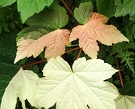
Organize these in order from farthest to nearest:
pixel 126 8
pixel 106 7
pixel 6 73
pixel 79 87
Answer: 1. pixel 6 73
2. pixel 106 7
3. pixel 126 8
4. pixel 79 87

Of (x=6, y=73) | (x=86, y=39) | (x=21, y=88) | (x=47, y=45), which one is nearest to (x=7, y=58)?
(x=6, y=73)

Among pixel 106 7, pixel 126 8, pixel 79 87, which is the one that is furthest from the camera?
pixel 106 7

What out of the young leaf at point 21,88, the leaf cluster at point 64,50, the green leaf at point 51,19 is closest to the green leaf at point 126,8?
the leaf cluster at point 64,50

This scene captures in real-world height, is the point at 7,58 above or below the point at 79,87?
above

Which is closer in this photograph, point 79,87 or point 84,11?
point 79,87

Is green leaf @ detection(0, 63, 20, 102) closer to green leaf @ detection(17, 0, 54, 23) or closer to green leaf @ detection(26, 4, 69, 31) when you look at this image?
green leaf @ detection(26, 4, 69, 31)

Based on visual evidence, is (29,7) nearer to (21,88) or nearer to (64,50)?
(64,50)

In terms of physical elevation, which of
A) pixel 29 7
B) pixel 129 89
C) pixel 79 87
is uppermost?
pixel 29 7

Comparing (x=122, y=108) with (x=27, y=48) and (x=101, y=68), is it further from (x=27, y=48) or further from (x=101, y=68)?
(x=27, y=48)
